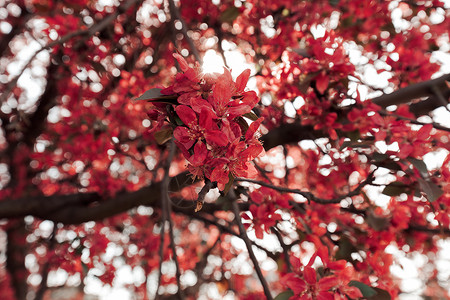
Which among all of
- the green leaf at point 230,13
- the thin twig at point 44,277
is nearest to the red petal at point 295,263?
the green leaf at point 230,13

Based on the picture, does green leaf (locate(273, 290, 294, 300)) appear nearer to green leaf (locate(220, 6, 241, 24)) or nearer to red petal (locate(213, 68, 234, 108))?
red petal (locate(213, 68, 234, 108))

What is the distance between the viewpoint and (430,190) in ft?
4.65

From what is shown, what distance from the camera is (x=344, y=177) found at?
250cm

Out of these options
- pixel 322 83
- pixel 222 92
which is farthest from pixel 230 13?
pixel 222 92

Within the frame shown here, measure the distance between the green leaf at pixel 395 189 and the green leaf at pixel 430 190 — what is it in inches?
7.1

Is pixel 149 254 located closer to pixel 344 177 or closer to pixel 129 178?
pixel 129 178

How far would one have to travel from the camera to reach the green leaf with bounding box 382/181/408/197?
166cm

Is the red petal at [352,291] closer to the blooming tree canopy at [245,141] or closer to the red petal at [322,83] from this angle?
the blooming tree canopy at [245,141]

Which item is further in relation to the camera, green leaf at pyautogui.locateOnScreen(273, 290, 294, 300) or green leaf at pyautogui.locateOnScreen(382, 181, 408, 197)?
green leaf at pyautogui.locateOnScreen(382, 181, 408, 197)

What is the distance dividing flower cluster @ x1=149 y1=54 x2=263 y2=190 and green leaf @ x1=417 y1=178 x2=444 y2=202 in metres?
0.82

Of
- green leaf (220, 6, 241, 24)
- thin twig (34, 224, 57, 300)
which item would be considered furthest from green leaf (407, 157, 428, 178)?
thin twig (34, 224, 57, 300)

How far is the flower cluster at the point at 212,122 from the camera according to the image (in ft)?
2.97

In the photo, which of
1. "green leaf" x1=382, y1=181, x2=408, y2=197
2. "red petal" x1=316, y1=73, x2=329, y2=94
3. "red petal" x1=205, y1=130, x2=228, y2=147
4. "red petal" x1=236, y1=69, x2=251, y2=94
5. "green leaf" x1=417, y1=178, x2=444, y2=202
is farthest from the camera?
"red petal" x1=316, y1=73, x2=329, y2=94

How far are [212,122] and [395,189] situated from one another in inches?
45.4
